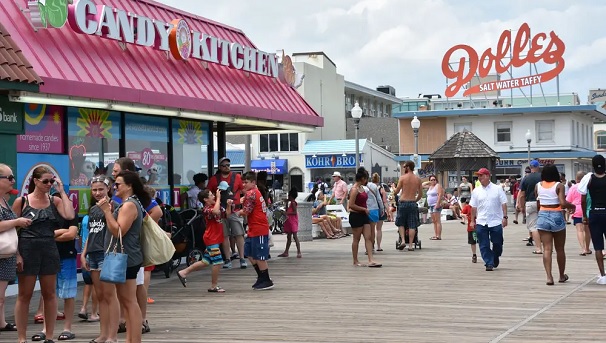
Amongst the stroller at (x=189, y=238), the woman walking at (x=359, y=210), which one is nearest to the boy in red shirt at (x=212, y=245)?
the stroller at (x=189, y=238)

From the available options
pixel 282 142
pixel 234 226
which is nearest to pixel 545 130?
pixel 282 142

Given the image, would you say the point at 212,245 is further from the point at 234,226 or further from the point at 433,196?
the point at 433,196

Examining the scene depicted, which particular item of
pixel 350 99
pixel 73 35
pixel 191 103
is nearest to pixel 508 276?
pixel 191 103

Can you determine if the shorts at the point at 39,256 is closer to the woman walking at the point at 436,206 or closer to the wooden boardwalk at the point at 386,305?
the wooden boardwalk at the point at 386,305

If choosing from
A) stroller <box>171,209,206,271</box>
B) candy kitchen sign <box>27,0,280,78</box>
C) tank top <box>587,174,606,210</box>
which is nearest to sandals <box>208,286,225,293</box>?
stroller <box>171,209,206,271</box>

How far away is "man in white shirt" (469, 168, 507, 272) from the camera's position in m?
17.3

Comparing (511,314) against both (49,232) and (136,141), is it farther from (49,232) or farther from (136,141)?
(136,141)

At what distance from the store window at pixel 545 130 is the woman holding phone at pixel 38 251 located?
53986mm

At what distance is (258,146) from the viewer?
68875 millimetres

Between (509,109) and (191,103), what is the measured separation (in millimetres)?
46251

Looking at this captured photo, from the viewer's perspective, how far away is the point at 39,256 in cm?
1010

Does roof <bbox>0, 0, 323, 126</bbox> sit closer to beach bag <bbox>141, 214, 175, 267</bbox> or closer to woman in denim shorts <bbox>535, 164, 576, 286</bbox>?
beach bag <bbox>141, 214, 175, 267</bbox>

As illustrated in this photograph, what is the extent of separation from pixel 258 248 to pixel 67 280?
438 cm

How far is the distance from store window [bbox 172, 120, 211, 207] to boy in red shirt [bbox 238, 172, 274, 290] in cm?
469
